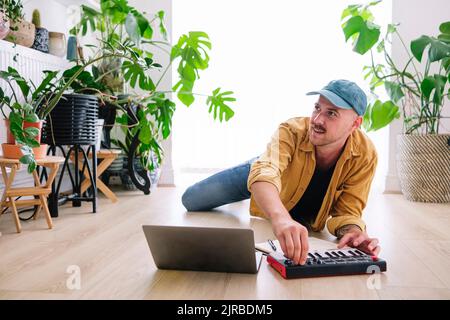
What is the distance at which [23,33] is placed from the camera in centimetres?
255

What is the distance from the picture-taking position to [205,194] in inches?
99.8

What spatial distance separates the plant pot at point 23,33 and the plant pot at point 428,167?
2.36m

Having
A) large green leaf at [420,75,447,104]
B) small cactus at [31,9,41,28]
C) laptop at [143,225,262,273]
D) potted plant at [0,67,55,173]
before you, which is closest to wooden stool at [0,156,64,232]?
potted plant at [0,67,55,173]

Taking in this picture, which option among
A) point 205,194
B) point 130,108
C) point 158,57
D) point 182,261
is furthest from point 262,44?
point 182,261

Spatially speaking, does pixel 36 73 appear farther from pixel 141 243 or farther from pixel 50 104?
pixel 141 243

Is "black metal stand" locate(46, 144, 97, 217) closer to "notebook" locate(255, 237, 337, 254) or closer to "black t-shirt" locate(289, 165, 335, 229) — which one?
"black t-shirt" locate(289, 165, 335, 229)

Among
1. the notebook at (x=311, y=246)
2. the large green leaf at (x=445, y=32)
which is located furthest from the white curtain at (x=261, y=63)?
the notebook at (x=311, y=246)

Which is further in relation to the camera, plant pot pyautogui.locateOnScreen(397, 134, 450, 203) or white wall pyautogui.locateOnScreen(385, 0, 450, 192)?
white wall pyautogui.locateOnScreen(385, 0, 450, 192)

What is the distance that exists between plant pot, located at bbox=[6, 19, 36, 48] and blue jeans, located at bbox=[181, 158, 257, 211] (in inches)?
47.2

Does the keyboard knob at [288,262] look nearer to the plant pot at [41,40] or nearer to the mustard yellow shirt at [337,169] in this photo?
the mustard yellow shirt at [337,169]

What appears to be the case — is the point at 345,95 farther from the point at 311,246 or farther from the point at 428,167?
the point at 428,167

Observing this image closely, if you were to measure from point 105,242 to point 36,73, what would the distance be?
135 cm

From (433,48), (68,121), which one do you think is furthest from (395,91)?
(68,121)

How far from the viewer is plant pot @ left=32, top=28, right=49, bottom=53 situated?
2.77m
